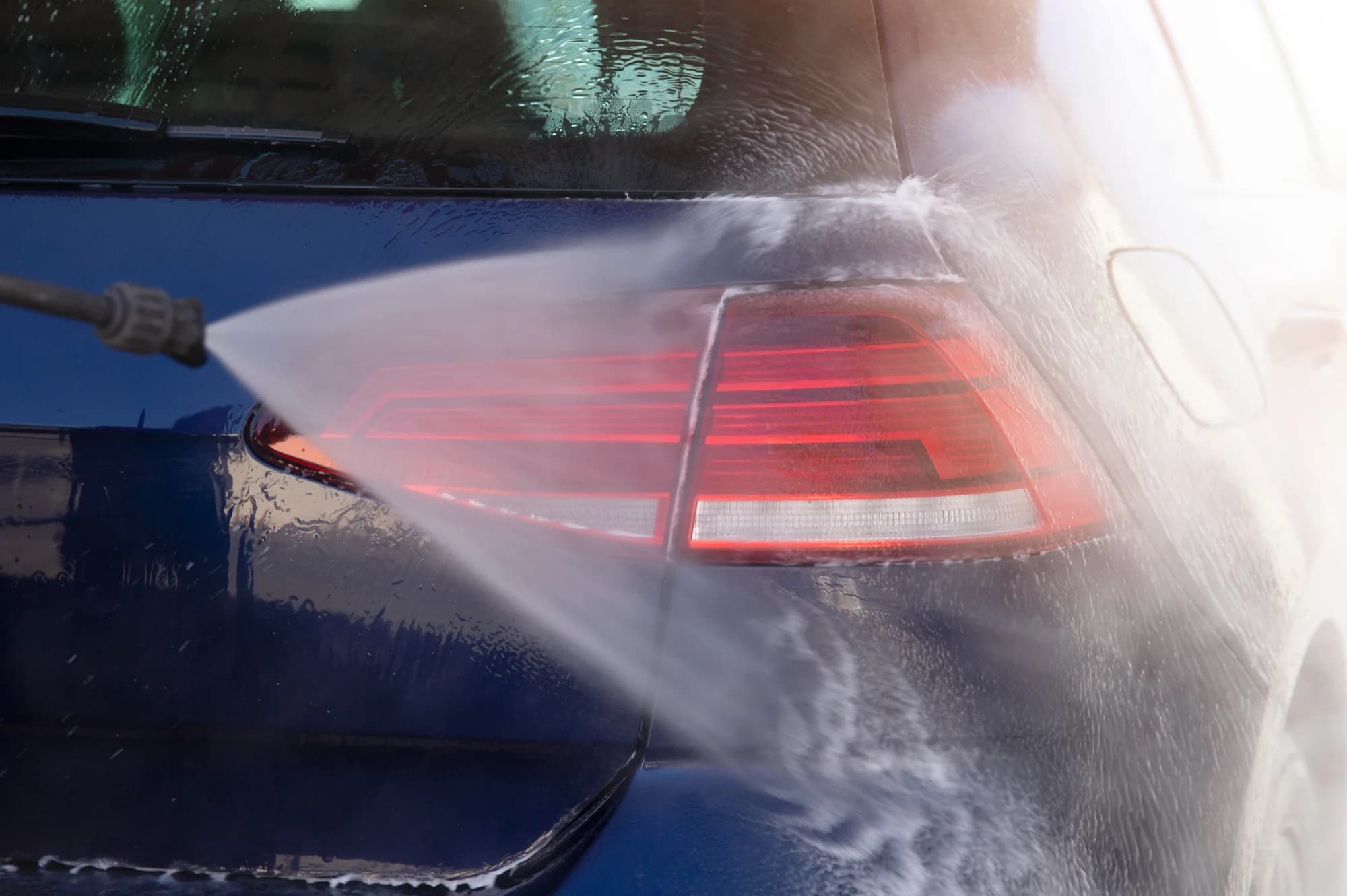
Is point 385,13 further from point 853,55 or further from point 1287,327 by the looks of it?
point 1287,327

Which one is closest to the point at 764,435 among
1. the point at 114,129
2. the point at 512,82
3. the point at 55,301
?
the point at 512,82

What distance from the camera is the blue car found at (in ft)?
3.73

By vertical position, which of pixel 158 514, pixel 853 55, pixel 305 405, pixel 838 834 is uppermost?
pixel 853 55

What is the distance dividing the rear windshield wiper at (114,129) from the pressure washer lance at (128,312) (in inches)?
15.7

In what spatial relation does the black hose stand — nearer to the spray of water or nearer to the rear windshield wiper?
the spray of water

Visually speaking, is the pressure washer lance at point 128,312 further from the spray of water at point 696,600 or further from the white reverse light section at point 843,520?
the white reverse light section at point 843,520

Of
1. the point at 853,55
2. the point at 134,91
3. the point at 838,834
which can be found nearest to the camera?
the point at 838,834

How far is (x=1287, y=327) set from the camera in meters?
1.81

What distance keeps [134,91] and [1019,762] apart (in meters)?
1.39

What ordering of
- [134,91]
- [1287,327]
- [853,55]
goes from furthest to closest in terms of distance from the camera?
[1287,327] → [134,91] → [853,55]

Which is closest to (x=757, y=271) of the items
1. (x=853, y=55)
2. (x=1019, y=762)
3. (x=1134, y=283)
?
(x=853, y=55)

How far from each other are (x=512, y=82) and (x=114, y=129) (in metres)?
0.50

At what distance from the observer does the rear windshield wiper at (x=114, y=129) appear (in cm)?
132

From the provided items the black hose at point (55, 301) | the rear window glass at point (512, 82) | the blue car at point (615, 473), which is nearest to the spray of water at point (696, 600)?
the blue car at point (615, 473)
